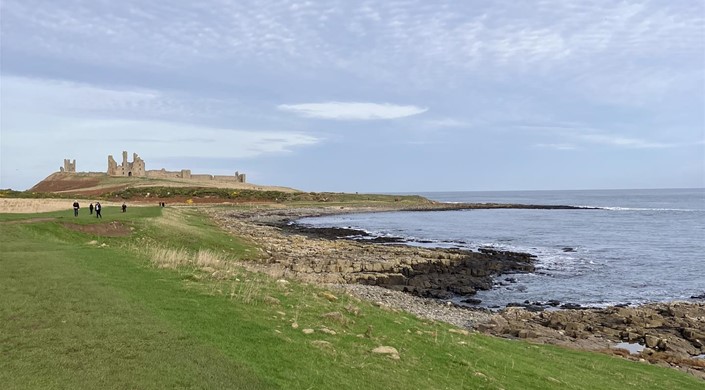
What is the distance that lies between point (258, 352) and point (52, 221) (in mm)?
26615

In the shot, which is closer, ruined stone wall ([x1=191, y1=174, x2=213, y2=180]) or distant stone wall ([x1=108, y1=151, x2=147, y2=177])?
distant stone wall ([x1=108, y1=151, x2=147, y2=177])

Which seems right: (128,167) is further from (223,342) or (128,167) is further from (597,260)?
(223,342)

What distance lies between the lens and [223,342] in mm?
10773

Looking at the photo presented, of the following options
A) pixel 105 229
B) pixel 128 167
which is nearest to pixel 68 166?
pixel 128 167

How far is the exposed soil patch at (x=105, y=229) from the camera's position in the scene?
3215 centimetres

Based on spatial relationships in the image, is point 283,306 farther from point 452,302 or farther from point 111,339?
point 452,302

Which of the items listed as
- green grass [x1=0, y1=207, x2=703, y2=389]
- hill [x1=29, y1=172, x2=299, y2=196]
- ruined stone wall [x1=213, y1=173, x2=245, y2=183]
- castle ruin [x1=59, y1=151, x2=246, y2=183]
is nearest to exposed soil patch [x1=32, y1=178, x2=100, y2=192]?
hill [x1=29, y1=172, x2=299, y2=196]

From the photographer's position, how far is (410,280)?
33.2 metres

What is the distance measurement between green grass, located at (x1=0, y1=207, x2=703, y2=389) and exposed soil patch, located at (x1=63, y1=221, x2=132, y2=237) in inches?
491

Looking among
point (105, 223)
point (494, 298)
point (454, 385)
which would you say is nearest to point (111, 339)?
point (454, 385)

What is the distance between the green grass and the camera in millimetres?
8992

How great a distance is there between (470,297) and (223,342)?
22.4 meters

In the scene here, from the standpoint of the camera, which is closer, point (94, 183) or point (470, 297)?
point (470, 297)

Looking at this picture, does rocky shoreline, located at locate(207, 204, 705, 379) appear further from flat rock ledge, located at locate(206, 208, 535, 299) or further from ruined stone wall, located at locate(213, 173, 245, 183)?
ruined stone wall, located at locate(213, 173, 245, 183)
